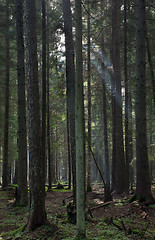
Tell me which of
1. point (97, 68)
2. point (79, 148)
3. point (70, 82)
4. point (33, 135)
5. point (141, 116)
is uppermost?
point (97, 68)

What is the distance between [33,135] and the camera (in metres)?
6.73

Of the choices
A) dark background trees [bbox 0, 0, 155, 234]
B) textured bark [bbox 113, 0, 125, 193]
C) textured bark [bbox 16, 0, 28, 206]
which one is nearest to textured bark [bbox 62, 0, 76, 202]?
dark background trees [bbox 0, 0, 155, 234]

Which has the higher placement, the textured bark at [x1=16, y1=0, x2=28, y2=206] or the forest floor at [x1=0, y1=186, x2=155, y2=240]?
the textured bark at [x1=16, y1=0, x2=28, y2=206]

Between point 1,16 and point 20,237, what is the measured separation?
15.0 meters

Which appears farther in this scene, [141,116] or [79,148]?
[141,116]

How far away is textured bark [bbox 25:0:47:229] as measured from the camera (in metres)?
6.50

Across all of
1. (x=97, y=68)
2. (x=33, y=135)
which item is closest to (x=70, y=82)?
(x=33, y=135)

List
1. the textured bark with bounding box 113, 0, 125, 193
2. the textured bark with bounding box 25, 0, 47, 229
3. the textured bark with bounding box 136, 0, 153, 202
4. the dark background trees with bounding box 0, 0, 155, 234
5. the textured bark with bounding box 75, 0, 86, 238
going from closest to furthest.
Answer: the textured bark with bounding box 75, 0, 86, 238
the textured bark with bounding box 25, 0, 47, 229
the dark background trees with bounding box 0, 0, 155, 234
the textured bark with bounding box 136, 0, 153, 202
the textured bark with bounding box 113, 0, 125, 193

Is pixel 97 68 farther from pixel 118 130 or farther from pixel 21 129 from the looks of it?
pixel 21 129

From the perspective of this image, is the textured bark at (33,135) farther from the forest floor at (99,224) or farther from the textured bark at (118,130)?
the textured bark at (118,130)

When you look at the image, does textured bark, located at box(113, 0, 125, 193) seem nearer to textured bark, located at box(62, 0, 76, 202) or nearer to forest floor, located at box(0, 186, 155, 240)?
forest floor, located at box(0, 186, 155, 240)

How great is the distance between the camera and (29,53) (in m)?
6.86

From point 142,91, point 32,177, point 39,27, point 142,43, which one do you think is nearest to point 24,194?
point 32,177

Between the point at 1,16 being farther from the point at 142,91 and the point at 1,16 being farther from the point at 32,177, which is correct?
the point at 32,177
